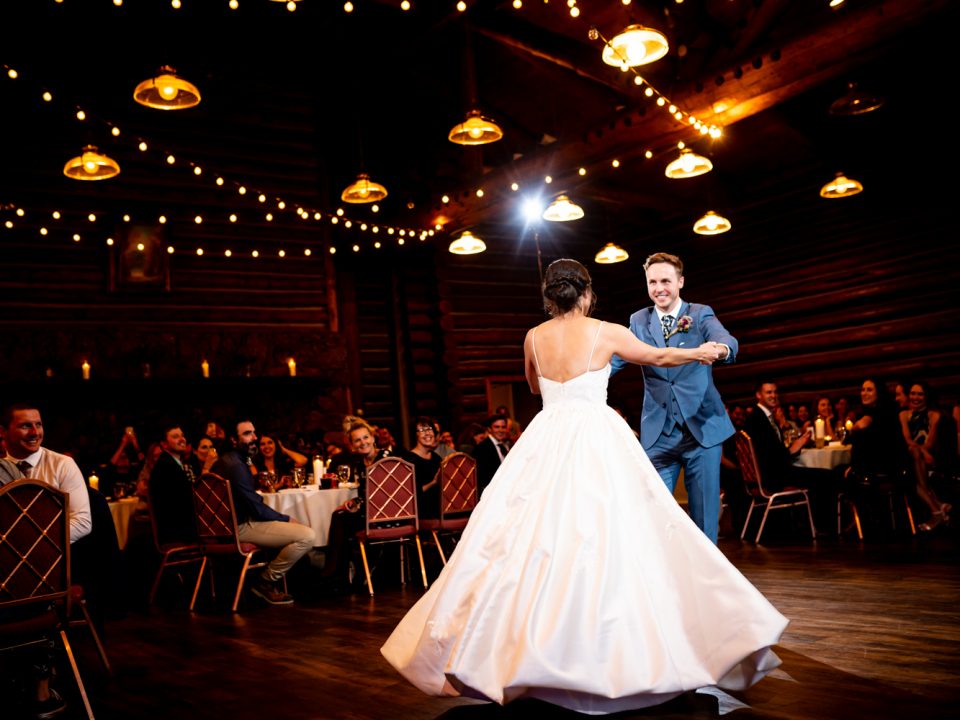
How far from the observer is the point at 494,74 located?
14.8m

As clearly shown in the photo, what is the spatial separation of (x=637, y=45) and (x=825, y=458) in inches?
169

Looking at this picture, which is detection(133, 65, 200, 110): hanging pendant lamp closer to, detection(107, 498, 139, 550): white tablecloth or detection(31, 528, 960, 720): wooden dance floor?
detection(107, 498, 139, 550): white tablecloth

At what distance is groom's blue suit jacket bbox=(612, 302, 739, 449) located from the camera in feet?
13.7

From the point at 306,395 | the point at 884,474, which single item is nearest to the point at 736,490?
the point at 884,474

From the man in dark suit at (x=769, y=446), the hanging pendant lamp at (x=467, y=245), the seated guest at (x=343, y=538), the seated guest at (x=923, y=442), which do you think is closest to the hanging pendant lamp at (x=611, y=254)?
the hanging pendant lamp at (x=467, y=245)

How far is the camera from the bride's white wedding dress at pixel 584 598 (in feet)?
9.18

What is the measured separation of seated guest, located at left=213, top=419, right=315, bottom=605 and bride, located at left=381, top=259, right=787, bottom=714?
11.3 ft

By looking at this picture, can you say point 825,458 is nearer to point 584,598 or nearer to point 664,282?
point 664,282

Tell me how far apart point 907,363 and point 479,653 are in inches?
437

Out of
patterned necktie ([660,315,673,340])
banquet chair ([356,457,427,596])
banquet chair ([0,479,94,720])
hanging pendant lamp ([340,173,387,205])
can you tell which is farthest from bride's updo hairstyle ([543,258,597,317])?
hanging pendant lamp ([340,173,387,205])

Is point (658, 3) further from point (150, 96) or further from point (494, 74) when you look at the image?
point (150, 96)

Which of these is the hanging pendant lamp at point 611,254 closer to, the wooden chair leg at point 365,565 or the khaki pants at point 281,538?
the wooden chair leg at point 365,565

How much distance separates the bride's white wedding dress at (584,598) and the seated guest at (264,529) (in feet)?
11.3

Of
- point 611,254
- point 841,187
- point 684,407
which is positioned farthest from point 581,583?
point 611,254
